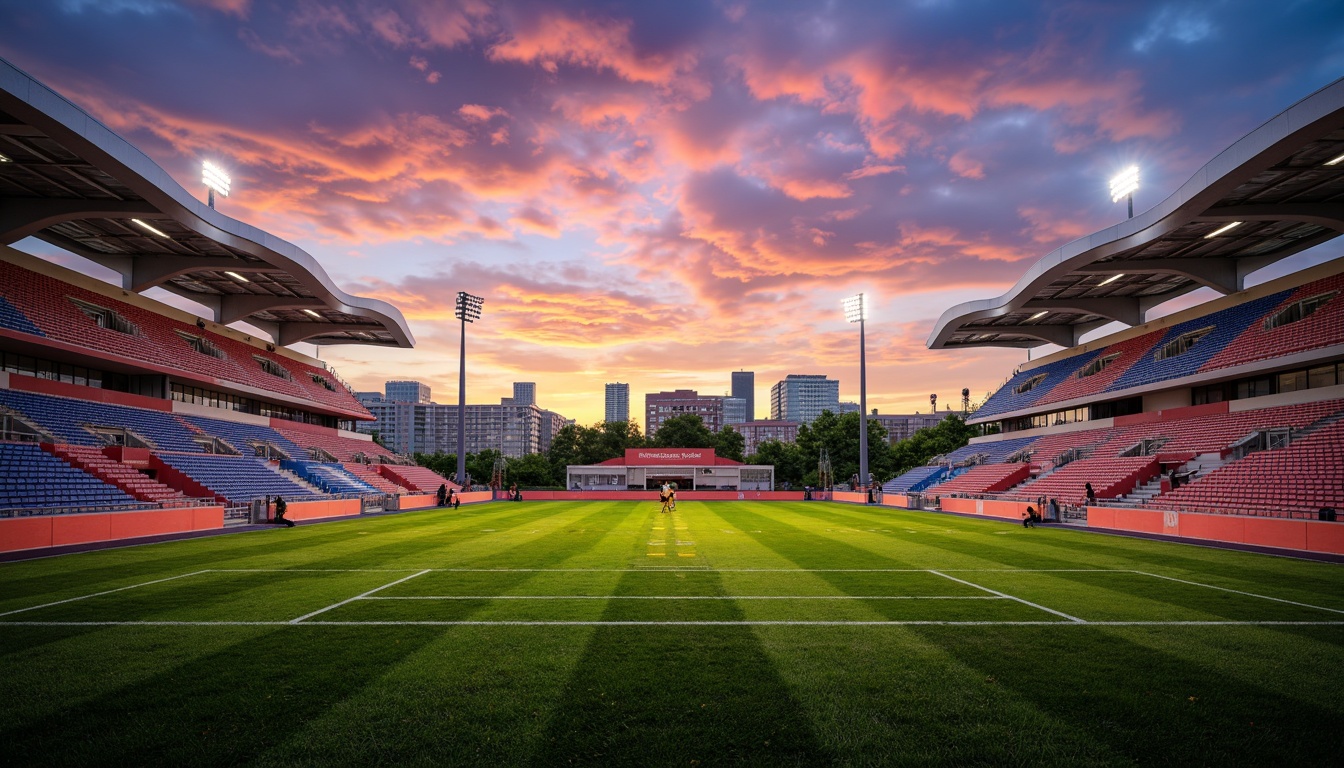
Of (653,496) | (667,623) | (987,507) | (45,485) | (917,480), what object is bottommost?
(653,496)

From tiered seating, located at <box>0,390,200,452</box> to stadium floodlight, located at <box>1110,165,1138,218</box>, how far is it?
168ft

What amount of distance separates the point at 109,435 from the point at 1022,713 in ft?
117

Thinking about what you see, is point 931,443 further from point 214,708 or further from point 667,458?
point 214,708

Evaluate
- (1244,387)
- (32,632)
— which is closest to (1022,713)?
(32,632)

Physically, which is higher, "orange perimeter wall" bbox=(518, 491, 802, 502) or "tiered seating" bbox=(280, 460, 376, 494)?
"tiered seating" bbox=(280, 460, 376, 494)

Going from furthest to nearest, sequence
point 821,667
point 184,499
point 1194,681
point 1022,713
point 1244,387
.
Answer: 1. point 1244,387
2. point 184,499
3. point 821,667
4. point 1194,681
5. point 1022,713

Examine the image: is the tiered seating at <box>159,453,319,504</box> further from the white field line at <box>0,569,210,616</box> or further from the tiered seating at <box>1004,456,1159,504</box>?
the tiered seating at <box>1004,456,1159,504</box>

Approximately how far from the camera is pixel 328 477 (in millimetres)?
39594

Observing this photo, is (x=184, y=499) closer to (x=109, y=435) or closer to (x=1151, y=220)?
(x=109, y=435)

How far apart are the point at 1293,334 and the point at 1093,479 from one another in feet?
34.2

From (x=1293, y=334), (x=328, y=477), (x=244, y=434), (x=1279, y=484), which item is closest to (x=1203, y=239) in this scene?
(x=1293, y=334)

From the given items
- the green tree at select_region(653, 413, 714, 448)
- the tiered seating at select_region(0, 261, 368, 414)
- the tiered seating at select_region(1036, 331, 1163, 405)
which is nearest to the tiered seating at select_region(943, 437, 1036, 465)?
the tiered seating at select_region(1036, 331, 1163, 405)

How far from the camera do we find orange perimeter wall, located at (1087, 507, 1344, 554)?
17.4m

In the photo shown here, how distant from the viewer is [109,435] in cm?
2761
